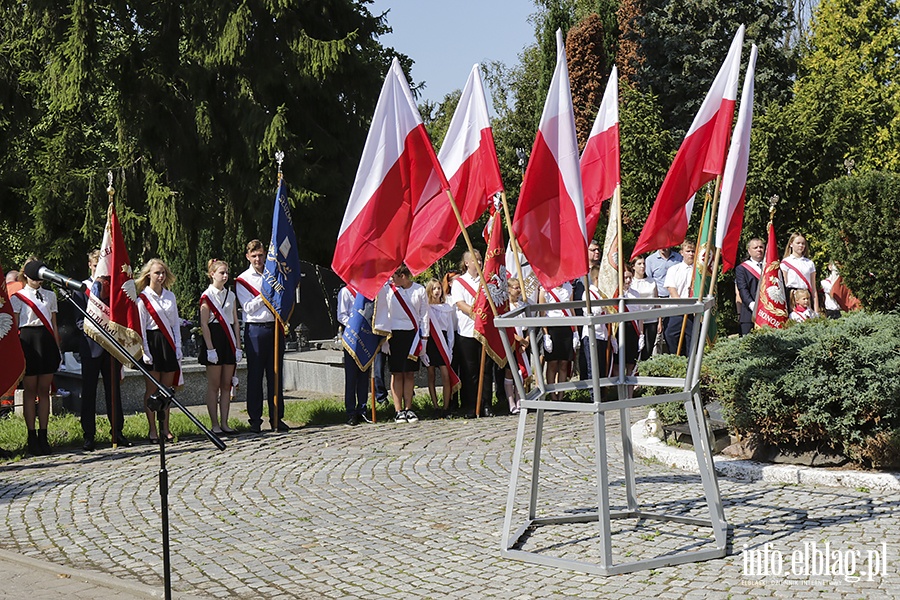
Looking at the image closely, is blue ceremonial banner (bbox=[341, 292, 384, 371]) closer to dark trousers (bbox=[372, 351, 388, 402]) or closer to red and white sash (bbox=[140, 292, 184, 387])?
dark trousers (bbox=[372, 351, 388, 402])

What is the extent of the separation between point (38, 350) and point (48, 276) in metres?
5.01

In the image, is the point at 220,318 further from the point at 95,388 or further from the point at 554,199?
the point at 554,199

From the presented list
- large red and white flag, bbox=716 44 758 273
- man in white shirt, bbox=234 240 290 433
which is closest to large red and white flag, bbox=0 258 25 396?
man in white shirt, bbox=234 240 290 433

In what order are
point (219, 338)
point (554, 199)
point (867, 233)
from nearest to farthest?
point (554, 199), point (867, 233), point (219, 338)

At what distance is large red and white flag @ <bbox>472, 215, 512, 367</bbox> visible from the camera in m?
12.7

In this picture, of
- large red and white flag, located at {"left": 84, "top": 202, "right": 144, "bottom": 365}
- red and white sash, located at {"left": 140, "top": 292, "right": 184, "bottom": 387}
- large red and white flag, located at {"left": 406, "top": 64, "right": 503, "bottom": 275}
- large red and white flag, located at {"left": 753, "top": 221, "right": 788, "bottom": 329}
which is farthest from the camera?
large red and white flag, located at {"left": 753, "top": 221, "right": 788, "bottom": 329}

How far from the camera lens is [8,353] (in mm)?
10453

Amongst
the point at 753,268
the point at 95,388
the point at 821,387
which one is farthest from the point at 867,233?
the point at 95,388

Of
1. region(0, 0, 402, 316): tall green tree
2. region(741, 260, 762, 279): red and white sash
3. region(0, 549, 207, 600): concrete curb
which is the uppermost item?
region(0, 0, 402, 316): tall green tree

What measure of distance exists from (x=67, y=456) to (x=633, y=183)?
1804cm

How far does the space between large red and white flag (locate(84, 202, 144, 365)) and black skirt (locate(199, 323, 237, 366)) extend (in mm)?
933

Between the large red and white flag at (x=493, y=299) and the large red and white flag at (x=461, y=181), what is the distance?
5180 mm

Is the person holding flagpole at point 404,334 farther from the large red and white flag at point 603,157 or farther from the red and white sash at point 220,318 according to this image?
the large red and white flag at point 603,157

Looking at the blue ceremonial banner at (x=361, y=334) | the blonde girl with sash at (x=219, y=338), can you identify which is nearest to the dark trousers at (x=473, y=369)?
the blue ceremonial banner at (x=361, y=334)
